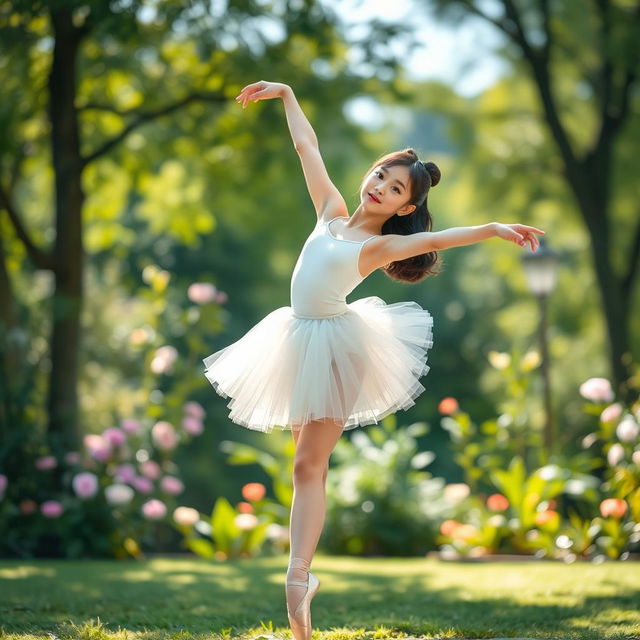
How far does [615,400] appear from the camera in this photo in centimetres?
855

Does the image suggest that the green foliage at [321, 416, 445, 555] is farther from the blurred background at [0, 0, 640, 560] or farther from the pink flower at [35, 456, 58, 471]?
the pink flower at [35, 456, 58, 471]

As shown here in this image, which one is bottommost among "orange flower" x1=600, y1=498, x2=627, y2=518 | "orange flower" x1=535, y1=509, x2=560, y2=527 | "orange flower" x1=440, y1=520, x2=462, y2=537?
"orange flower" x1=440, y1=520, x2=462, y2=537

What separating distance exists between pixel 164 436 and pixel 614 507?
3.90 metres

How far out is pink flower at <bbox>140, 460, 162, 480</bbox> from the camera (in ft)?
29.1

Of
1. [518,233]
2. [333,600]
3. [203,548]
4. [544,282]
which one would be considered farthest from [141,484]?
[518,233]

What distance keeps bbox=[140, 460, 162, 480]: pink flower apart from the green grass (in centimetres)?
120

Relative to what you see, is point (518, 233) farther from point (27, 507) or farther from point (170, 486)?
point (27, 507)

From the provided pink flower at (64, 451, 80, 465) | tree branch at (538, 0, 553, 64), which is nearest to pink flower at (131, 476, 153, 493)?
pink flower at (64, 451, 80, 465)

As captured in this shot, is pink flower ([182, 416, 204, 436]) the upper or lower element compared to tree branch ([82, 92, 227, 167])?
lower

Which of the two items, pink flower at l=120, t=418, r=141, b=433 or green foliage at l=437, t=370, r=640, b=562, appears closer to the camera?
green foliage at l=437, t=370, r=640, b=562

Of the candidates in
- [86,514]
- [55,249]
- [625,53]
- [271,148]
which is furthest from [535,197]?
[86,514]

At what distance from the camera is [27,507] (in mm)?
8492

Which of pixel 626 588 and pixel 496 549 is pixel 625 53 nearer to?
pixel 496 549

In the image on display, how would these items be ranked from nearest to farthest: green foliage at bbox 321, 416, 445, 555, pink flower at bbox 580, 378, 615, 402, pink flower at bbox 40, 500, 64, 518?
pink flower at bbox 580, 378, 615, 402 → pink flower at bbox 40, 500, 64, 518 → green foliage at bbox 321, 416, 445, 555
